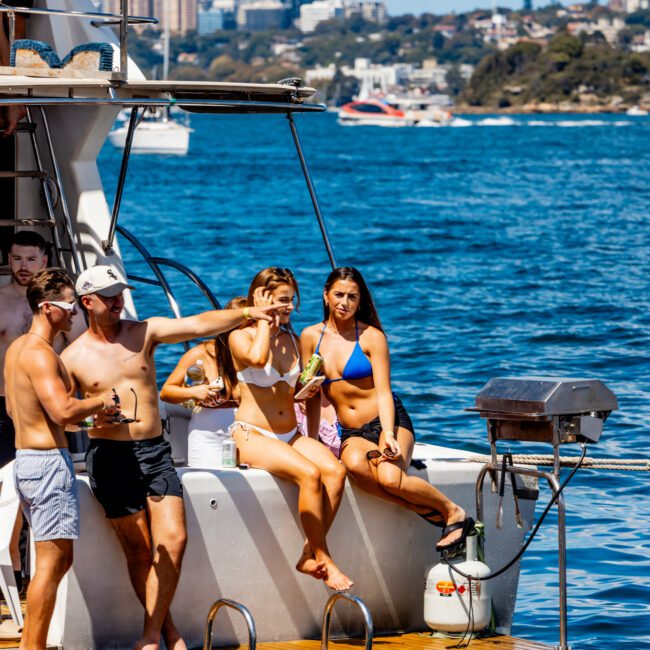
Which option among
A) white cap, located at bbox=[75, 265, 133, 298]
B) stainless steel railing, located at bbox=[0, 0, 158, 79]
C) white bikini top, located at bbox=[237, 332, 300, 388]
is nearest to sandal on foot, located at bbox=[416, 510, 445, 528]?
white bikini top, located at bbox=[237, 332, 300, 388]

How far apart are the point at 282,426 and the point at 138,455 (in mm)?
830

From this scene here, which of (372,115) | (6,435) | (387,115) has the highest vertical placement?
(6,435)

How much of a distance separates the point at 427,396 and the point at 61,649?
35.1 feet

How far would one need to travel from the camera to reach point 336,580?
261 inches

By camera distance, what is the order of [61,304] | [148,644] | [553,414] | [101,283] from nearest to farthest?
[61,304] → [101,283] → [148,644] → [553,414]

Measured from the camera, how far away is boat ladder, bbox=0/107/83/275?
323 inches

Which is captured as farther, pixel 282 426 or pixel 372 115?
pixel 372 115

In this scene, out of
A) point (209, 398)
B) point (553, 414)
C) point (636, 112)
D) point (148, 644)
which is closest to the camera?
point (148, 644)

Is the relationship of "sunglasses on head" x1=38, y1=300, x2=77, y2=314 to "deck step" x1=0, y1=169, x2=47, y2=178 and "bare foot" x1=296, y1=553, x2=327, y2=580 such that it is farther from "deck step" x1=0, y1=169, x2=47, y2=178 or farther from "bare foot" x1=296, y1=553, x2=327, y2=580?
"deck step" x1=0, y1=169, x2=47, y2=178

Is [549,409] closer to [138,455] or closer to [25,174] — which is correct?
[138,455]

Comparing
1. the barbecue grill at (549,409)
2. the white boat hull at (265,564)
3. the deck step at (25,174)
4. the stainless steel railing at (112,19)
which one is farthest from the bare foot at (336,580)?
the deck step at (25,174)

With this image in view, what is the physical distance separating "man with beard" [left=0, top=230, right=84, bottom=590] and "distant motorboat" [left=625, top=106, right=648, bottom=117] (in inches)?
6616

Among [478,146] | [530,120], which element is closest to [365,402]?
[478,146]

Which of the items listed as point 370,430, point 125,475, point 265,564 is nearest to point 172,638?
point 265,564
